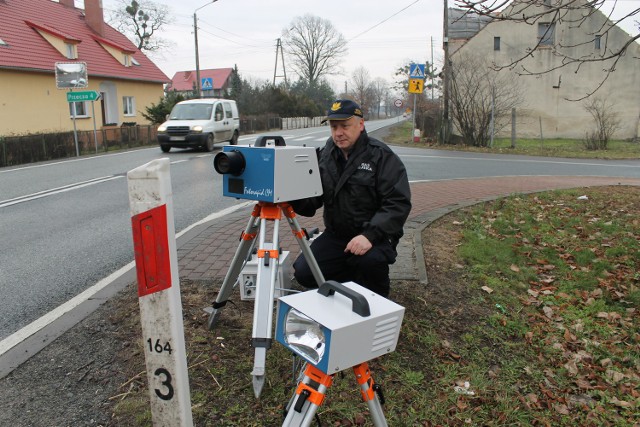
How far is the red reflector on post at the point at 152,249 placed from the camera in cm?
200

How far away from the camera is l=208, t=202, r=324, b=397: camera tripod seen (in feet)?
9.32

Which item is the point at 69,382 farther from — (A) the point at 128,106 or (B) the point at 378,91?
(B) the point at 378,91

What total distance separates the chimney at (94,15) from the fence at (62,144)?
44.4ft

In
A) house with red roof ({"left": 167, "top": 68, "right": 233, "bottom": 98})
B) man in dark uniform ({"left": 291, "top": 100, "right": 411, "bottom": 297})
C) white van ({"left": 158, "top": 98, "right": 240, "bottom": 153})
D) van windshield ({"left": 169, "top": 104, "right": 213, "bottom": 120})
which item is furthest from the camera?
house with red roof ({"left": 167, "top": 68, "right": 233, "bottom": 98})

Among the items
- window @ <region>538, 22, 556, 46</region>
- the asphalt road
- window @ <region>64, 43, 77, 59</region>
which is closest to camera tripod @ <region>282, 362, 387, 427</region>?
the asphalt road

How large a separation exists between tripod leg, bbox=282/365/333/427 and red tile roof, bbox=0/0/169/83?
1031 inches

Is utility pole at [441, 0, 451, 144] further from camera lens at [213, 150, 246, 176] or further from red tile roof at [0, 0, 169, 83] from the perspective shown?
camera lens at [213, 150, 246, 176]

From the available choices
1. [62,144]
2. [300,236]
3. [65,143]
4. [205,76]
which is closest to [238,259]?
[300,236]

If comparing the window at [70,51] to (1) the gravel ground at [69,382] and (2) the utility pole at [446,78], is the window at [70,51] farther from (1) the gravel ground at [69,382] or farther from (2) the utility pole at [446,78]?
(1) the gravel ground at [69,382]

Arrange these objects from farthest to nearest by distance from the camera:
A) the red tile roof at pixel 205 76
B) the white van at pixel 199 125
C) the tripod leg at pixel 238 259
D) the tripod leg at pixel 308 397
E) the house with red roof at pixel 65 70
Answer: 1. the red tile roof at pixel 205 76
2. the house with red roof at pixel 65 70
3. the white van at pixel 199 125
4. the tripod leg at pixel 238 259
5. the tripod leg at pixel 308 397

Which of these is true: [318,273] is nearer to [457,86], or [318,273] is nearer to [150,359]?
[150,359]

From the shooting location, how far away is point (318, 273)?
3424mm

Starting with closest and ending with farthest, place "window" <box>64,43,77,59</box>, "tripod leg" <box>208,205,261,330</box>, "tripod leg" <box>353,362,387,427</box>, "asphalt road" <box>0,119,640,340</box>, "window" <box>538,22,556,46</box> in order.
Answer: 1. "tripod leg" <box>353,362,387,427</box>
2. "tripod leg" <box>208,205,261,330</box>
3. "asphalt road" <box>0,119,640,340</box>
4. "window" <box>538,22,556,46</box>
5. "window" <box>64,43,77,59</box>

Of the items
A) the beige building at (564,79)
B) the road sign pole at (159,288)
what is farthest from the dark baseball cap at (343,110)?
the beige building at (564,79)
